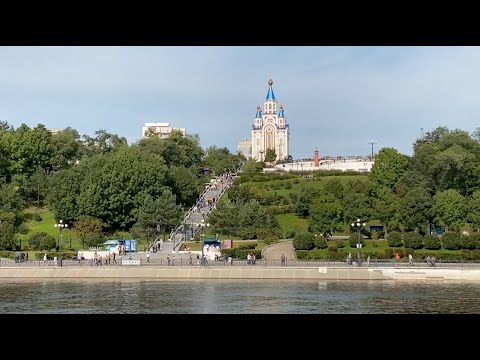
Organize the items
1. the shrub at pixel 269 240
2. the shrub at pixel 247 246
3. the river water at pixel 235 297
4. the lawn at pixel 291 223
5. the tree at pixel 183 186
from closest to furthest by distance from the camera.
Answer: the river water at pixel 235 297 → the shrub at pixel 247 246 → the shrub at pixel 269 240 → the lawn at pixel 291 223 → the tree at pixel 183 186

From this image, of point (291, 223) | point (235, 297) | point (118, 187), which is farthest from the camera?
point (291, 223)

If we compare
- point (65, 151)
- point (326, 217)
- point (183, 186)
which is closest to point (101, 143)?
point (65, 151)

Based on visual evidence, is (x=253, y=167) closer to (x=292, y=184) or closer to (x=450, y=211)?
(x=292, y=184)

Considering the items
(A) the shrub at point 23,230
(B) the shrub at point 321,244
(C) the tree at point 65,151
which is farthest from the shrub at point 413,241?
(C) the tree at point 65,151

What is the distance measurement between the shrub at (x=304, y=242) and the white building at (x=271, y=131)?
65.8m

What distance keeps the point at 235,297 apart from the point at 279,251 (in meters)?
11.4

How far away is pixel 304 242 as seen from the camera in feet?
130

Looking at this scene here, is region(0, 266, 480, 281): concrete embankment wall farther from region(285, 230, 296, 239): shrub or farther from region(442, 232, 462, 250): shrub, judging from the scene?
region(285, 230, 296, 239): shrub

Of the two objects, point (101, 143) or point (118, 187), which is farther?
point (101, 143)

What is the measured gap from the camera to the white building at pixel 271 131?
349ft

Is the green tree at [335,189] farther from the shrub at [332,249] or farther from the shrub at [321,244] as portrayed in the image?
the shrub at [332,249]
